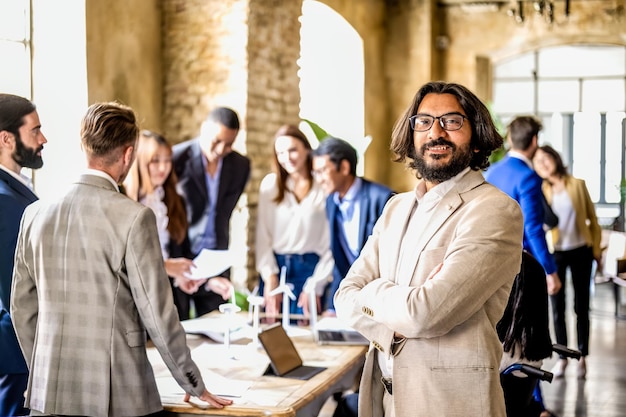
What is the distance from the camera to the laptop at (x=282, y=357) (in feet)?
11.6

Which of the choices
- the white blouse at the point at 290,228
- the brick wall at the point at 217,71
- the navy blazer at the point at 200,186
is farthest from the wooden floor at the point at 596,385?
the brick wall at the point at 217,71

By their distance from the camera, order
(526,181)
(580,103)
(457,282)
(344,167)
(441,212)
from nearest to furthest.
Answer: (457,282)
(441,212)
(344,167)
(526,181)
(580,103)

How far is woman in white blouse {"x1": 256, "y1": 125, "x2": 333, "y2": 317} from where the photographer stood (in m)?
5.51

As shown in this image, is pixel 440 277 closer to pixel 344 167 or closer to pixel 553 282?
pixel 344 167

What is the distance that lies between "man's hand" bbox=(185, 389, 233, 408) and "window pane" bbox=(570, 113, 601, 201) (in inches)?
533

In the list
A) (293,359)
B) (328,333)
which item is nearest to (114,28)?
(328,333)

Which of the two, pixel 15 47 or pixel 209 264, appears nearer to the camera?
pixel 209 264

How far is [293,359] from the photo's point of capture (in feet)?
12.0

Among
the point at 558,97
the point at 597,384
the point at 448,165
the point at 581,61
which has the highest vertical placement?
the point at 581,61

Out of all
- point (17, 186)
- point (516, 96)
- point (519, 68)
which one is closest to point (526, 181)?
point (17, 186)

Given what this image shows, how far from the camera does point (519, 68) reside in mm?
15594

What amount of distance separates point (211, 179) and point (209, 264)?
1.40 meters

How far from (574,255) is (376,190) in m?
2.99

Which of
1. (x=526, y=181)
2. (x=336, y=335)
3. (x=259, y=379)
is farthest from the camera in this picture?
(x=526, y=181)
